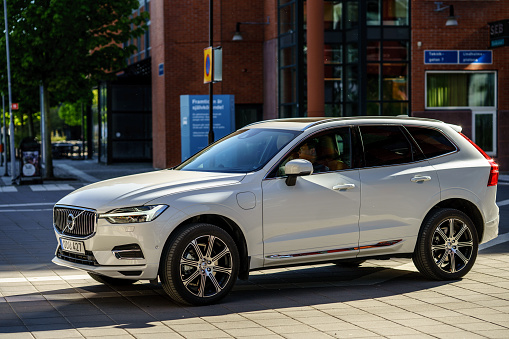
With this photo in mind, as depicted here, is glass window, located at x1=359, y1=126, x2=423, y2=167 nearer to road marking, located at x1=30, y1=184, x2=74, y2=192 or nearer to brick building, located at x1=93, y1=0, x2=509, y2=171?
road marking, located at x1=30, y1=184, x2=74, y2=192

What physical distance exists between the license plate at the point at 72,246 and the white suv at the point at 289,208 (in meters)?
0.02

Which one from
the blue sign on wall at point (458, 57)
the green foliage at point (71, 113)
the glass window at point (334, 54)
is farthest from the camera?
the green foliage at point (71, 113)

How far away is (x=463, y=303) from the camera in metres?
7.44

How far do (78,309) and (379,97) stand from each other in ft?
75.4

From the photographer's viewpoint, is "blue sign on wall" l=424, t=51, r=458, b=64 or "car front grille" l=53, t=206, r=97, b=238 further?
"blue sign on wall" l=424, t=51, r=458, b=64

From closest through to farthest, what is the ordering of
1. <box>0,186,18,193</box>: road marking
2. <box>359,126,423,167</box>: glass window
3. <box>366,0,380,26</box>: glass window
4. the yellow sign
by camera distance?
<box>359,126,423,167</box>: glass window < the yellow sign < <box>0,186,18,193</box>: road marking < <box>366,0,380,26</box>: glass window

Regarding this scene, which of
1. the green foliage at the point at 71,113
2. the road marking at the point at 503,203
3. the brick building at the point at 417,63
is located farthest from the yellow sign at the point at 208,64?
the green foliage at the point at 71,113

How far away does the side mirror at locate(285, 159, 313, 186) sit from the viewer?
7555mm

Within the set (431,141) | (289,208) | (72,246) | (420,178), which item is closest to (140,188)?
(72,246)

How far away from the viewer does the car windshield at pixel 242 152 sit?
312 inches

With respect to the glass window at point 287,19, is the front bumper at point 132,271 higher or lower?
lower

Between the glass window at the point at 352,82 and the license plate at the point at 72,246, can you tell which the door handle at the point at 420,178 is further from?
the glass window at the point at 352,82

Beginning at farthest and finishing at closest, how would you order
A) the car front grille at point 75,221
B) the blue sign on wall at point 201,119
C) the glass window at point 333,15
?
the glass window at point 333,15, the blue sign on wall at point 201,119, the car front grille at point 75,221

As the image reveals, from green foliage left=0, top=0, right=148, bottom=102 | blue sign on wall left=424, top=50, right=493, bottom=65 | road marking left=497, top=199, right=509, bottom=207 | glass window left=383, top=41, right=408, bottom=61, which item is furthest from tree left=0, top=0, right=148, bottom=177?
road marking left=497, top=199, right=509, bottom=207
